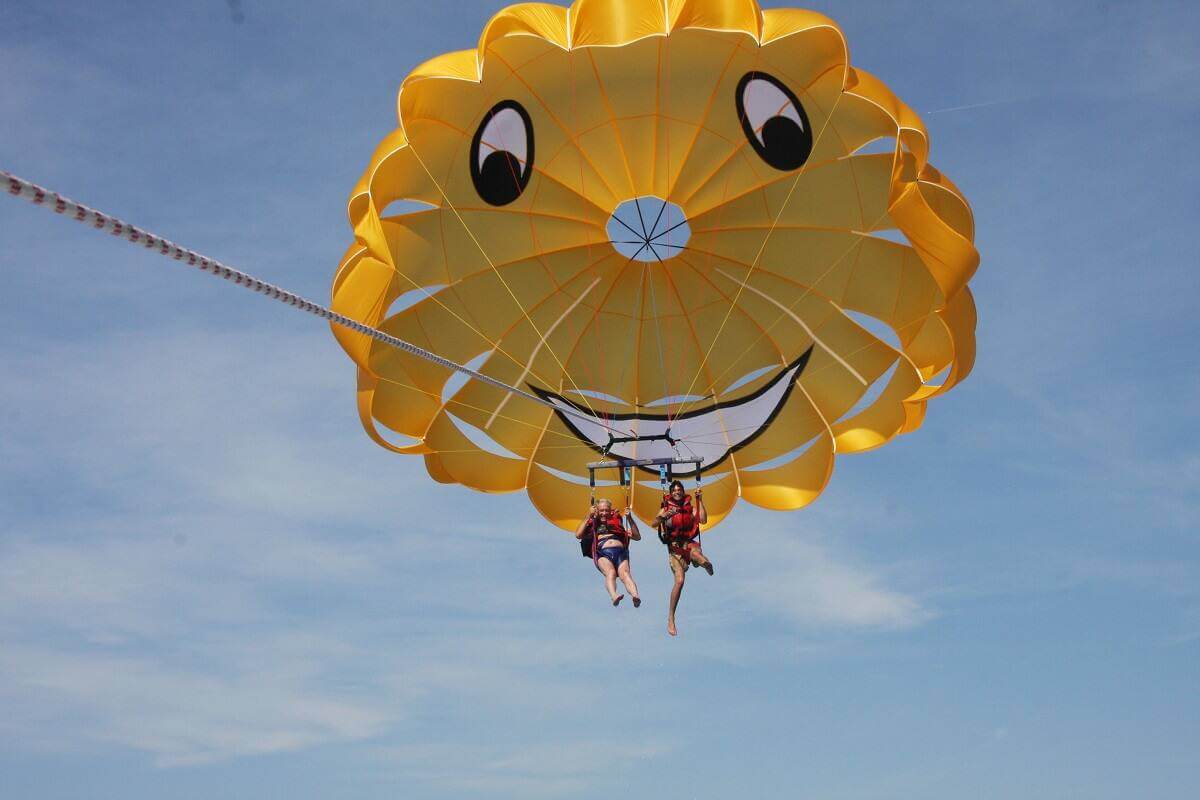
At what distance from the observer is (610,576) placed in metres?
13.2

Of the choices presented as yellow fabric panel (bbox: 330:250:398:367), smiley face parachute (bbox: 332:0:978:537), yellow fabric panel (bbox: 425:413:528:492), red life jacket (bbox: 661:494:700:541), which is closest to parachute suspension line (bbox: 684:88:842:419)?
smiley face parachute (bbox: 332:0:978:537)

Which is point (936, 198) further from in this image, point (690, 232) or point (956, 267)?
point (690, 232)

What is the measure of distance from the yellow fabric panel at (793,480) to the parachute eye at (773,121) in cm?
327

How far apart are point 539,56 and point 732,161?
91.5 inches

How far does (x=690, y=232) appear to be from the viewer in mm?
14867

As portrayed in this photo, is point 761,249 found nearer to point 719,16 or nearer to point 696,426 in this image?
point 696,426

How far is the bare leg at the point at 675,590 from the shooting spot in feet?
44.6

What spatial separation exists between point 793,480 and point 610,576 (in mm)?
3067

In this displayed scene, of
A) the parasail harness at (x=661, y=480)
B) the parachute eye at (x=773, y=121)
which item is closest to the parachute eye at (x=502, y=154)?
the parachute eye at (x=773, y=121)

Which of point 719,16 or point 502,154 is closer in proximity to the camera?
point 719,16

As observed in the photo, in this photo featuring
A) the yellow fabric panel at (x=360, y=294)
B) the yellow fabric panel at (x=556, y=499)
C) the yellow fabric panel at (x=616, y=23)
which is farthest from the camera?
the yellow fabric panel at (x=556, y=499)

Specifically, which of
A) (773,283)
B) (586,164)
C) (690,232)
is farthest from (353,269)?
(773,283)

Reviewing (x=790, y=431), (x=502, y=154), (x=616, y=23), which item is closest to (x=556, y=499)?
(x=790, y=431)

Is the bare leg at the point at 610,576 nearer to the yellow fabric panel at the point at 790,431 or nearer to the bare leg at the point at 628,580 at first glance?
the bare leg at the point at 628,580
